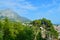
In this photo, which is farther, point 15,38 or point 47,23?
point 47,23

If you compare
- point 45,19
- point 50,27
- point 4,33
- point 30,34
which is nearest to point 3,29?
point 4,33

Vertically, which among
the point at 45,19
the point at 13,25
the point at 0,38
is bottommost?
the point at 0,38

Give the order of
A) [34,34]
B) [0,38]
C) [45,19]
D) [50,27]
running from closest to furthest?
[0,38] → [34,34] → [50,27] → [45,19]

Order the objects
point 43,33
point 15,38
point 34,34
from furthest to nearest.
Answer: point 43,33
point 34,34
point 15,38

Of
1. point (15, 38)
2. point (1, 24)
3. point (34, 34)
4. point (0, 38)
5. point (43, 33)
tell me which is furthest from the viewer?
point (43, 33)

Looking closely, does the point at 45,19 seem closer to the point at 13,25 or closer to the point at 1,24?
the point at 13,25

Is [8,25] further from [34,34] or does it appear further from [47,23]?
[47,23]

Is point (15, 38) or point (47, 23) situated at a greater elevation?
point (47, 23)

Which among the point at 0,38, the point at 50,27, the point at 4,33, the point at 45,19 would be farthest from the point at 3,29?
the point at 45,19

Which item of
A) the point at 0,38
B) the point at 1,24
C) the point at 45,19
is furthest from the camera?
the point at 45,19
